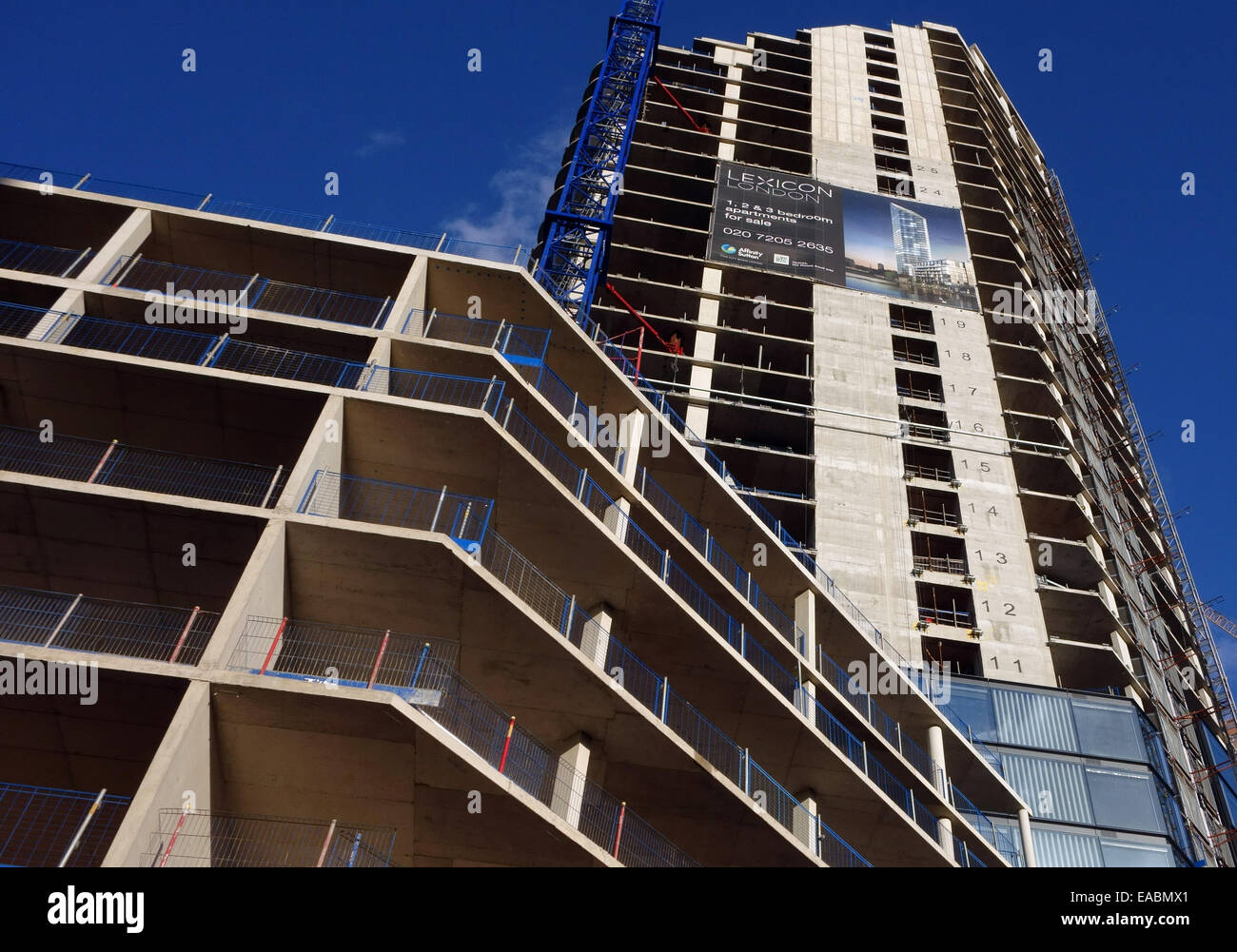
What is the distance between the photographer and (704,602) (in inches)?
921

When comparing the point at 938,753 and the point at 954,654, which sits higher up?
the point at 954,654

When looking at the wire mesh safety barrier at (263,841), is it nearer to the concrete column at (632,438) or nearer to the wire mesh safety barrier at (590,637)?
the wire mesh safety barrier at (590,637)

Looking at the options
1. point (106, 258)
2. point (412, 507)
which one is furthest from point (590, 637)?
point (106, 258)

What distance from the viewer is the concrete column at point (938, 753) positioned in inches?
1078

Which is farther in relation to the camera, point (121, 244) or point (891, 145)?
point (891, 145)

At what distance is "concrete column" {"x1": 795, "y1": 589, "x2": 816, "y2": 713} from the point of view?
78.0 feet

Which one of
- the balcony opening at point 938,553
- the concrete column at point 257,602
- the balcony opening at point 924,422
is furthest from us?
the balcony opening at point 924,422

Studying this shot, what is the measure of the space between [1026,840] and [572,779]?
17342 mm

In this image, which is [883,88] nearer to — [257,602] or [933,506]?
[933,506]

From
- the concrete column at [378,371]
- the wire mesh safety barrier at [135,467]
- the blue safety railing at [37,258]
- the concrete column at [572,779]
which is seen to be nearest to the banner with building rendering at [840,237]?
the concrete column at [378,371]

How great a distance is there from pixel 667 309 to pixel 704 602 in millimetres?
29057

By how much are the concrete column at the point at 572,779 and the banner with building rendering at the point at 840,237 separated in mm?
37546

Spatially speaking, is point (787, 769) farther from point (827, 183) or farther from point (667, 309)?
point (827, 183)

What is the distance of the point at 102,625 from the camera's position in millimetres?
16797
